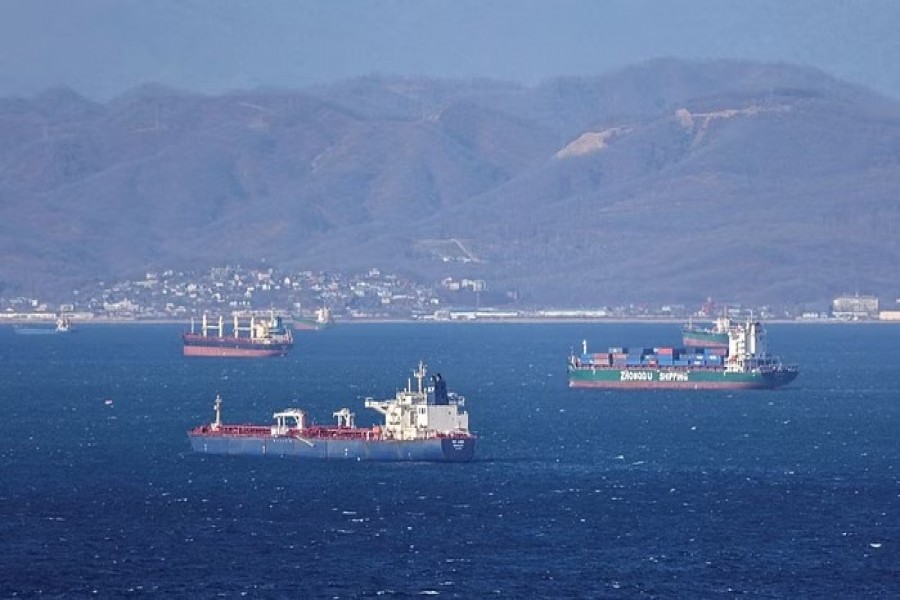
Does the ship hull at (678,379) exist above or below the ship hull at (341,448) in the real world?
above

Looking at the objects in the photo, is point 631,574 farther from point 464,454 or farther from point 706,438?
point 706,438

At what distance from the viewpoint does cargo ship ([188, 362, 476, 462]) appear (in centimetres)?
10956

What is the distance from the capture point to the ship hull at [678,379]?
587ft

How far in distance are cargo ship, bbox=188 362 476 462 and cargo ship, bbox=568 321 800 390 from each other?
6849 centimetres

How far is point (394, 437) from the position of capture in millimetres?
110500

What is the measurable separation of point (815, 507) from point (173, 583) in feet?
100

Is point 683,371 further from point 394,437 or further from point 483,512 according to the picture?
point 483,512

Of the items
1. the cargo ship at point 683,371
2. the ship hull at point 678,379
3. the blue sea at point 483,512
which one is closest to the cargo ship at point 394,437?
the blue sea at point 483,512

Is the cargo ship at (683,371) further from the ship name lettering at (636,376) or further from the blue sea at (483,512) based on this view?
the blue sea at (483,512)

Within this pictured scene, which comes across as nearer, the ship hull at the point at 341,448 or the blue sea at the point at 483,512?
the blue sea at the point at 483,512

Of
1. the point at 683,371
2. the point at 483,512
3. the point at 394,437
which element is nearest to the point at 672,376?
the point at 683,371

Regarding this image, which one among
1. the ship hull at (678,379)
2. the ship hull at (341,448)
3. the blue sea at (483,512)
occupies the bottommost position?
the blue sea at (483,512)

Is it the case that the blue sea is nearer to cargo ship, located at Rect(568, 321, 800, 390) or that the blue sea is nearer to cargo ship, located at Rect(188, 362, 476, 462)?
cargo ship, located at Rect(188, 362, 476, 462)

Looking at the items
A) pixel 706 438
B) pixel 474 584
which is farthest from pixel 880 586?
pixel 706 438
